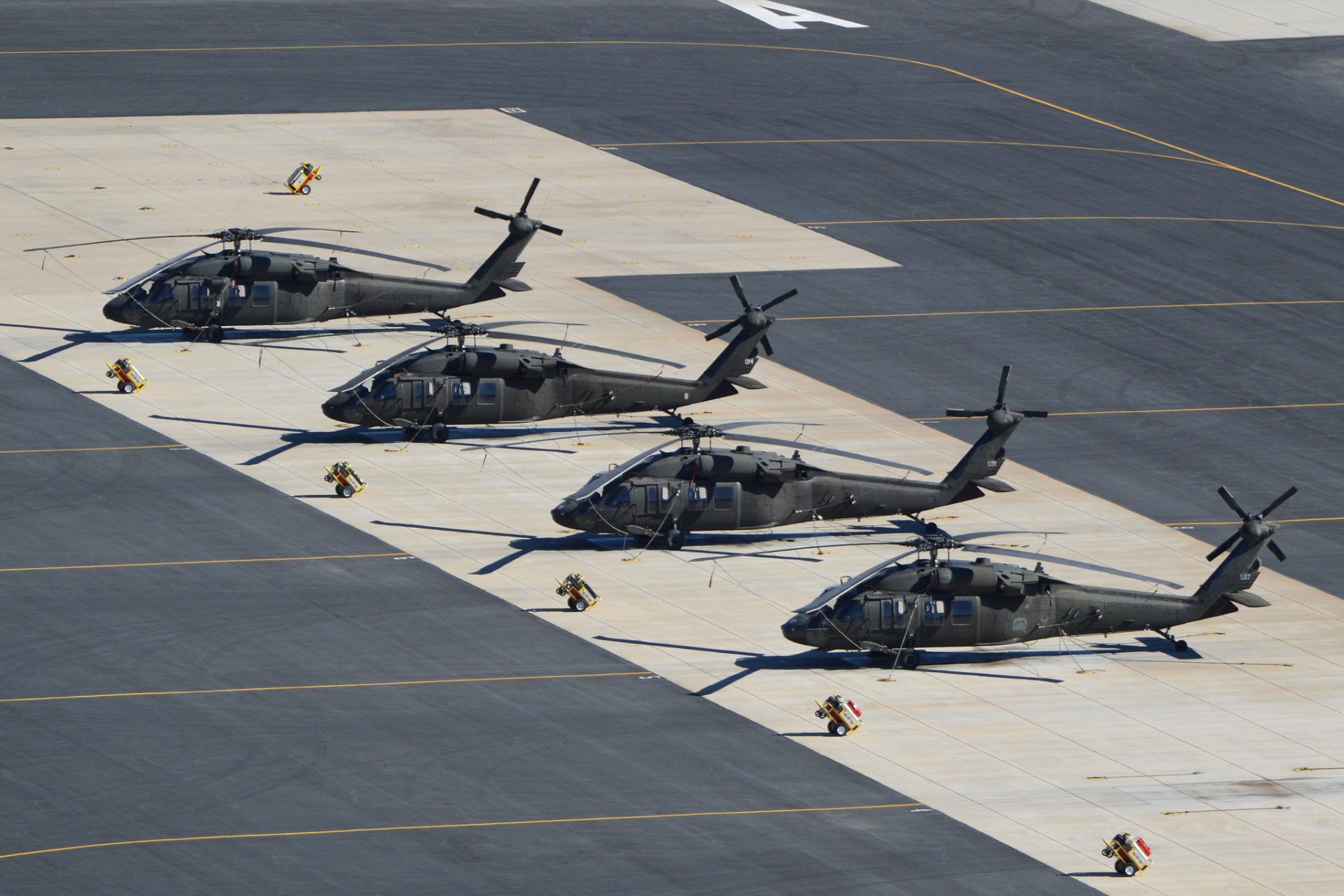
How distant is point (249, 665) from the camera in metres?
73.8

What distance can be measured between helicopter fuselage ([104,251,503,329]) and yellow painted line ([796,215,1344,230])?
84.8ft

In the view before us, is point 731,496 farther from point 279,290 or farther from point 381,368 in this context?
point 279,290

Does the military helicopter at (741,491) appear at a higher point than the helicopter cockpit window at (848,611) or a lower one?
higher

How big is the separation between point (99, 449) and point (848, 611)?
29.9 meters

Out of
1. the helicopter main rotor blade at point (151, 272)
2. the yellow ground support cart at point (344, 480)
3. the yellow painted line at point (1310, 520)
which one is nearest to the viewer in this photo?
the yellow ground support cart at point (344, 480)

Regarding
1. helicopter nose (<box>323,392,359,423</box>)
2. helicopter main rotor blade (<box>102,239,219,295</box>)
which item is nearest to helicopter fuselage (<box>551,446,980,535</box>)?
helicopter nose (<box>323,392,359,423</box>)

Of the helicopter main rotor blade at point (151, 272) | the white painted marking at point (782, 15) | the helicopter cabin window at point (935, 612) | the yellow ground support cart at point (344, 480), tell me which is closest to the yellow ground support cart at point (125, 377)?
the helicopter main rotor blade at point (151, 272)

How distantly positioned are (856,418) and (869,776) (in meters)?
30.0

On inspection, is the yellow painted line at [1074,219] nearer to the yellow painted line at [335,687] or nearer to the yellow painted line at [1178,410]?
the yellow painted line at [1178,410]

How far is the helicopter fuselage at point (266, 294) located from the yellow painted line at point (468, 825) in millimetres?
40064

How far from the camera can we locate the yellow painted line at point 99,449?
295ft

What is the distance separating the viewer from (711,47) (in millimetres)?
147750

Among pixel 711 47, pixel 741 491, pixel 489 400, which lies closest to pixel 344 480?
pixel 489 400

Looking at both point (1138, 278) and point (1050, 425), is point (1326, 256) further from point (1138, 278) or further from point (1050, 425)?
point (1050, 425)
